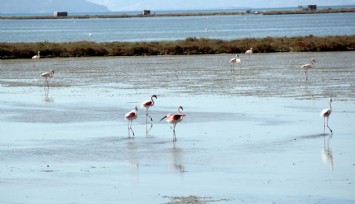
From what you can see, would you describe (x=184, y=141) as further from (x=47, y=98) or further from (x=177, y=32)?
(x=177, y=32)

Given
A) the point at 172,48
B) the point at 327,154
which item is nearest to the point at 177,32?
the point at 172,48

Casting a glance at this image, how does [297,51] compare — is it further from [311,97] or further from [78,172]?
[78,172]

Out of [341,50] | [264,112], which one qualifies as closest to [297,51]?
[341,50]

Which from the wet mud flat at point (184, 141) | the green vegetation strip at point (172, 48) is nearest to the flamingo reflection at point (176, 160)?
the wet mud flat at point (184, 141)

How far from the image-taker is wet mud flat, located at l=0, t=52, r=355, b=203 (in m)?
14.0

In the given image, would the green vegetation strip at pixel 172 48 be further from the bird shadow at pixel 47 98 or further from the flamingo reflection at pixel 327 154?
the flamingo reflection at pixel 327 154

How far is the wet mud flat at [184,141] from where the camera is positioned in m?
14.0

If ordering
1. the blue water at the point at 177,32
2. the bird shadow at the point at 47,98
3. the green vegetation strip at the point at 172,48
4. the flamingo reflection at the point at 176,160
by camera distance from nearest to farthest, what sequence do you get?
1. the flamingo reflection at the point at 176,160
2. the bird shadow at the point at 47,98
3. the green vegetation strip at the point at 172,48
4. the blue water at the point at 177,32

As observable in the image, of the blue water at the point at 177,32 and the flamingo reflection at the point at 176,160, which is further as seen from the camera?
the blue water at the point at 177,32

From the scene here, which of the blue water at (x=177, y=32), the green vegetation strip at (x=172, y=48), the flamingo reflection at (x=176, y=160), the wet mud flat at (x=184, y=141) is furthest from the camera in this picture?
the blue water at (x=177, y=32)

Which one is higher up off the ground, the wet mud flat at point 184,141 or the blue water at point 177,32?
the blue water at point 177,32

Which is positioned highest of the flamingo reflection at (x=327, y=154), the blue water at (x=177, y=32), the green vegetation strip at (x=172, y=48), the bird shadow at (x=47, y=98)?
the blue water at (x=177, y=32)

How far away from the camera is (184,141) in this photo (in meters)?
19.2

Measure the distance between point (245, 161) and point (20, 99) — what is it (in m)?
15.2
